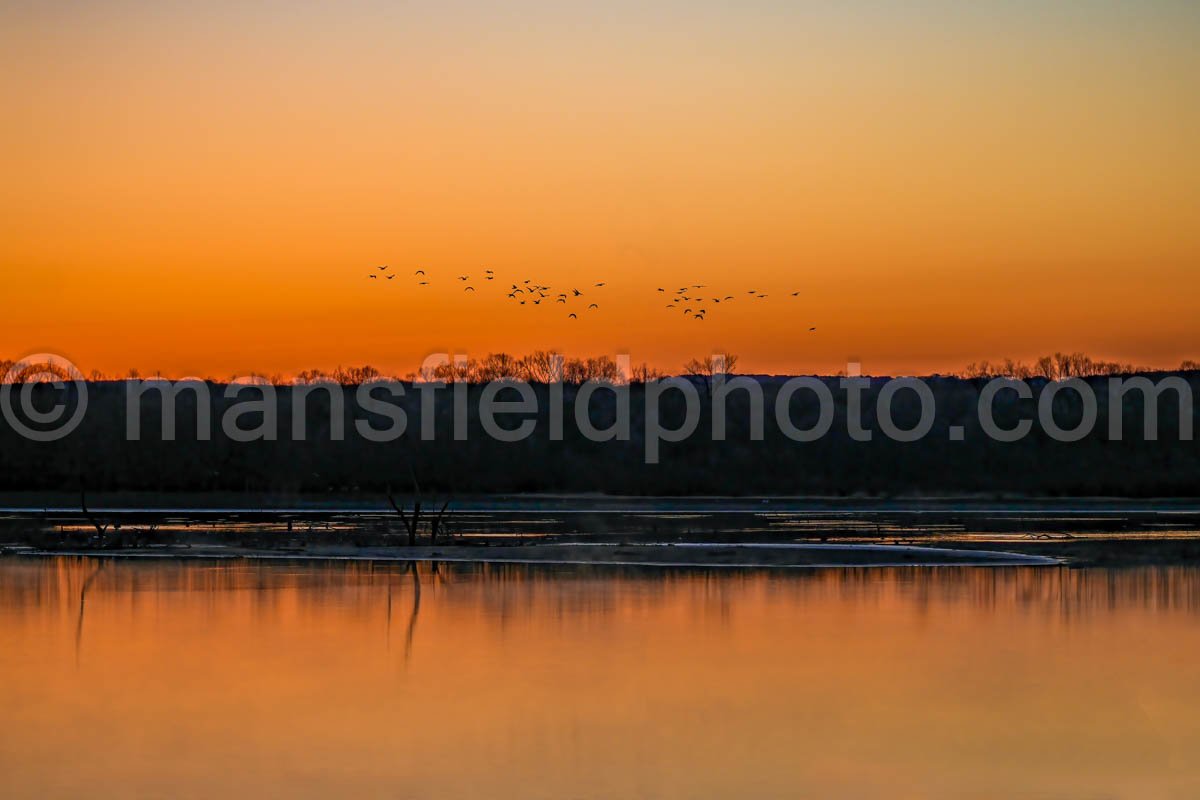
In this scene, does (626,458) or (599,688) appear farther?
(626,458)

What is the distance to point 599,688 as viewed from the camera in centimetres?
2219

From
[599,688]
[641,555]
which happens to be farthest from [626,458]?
[599,688]

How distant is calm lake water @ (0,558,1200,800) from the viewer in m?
16.8

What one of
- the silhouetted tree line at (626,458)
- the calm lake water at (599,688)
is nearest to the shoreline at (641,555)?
the calm lake water at (599,688)

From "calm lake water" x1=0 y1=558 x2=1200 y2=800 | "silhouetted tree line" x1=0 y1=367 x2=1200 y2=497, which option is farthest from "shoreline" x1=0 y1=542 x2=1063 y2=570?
"silhouetted tree line" x1=0 y1=367 x2=1200 y2=497

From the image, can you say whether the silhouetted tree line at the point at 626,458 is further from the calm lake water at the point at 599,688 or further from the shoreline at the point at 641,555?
the calm lake water at the point at 599,688

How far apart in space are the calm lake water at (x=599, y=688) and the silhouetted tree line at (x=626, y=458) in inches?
2251

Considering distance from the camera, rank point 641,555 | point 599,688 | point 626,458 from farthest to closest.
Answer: point 626,458 < point 641,555 < point 599,688

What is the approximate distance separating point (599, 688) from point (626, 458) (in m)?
85.3

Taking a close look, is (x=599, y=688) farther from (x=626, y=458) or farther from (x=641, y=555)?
(x=626, y=458)

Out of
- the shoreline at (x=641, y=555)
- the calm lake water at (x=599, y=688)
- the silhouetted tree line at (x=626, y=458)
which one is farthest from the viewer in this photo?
the silhouetted tree line at (x=626, y=458)

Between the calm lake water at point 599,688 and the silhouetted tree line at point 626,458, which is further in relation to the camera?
the silhouetted tree line at point 626,458

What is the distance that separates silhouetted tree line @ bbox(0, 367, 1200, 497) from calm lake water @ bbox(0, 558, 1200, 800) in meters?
57.2

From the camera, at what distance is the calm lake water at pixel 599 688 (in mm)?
16828
